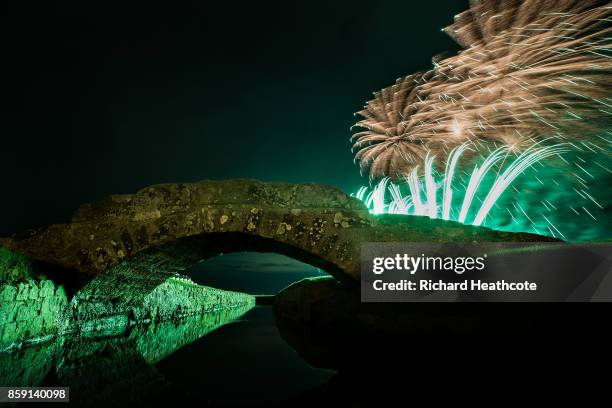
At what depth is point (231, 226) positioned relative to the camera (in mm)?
5949

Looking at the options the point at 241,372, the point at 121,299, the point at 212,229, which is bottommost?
the point at 241,372

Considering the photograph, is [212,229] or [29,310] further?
[212,229]

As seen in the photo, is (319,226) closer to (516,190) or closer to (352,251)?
(352,251)

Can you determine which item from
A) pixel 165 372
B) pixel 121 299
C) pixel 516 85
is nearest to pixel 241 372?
pixel 165 372

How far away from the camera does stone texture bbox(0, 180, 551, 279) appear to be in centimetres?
582

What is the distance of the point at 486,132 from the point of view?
10852mm

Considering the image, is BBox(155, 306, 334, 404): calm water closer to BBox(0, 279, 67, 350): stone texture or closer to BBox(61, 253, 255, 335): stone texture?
BBox(61, 253, 255, 335): stone texture

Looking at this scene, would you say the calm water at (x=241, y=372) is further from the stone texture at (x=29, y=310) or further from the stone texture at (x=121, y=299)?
the stone texture at (x=29, y=310)

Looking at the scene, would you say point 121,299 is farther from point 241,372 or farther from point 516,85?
point 516,85

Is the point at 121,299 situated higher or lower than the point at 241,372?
higher

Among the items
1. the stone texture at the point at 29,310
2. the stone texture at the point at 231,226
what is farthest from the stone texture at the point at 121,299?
the stone texture at the point at 231,226

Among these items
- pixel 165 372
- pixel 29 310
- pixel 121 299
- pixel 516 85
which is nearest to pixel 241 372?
pixel 165 372

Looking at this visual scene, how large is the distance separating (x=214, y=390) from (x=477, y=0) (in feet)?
34.7

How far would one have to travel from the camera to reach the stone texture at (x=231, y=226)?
19.1ft
